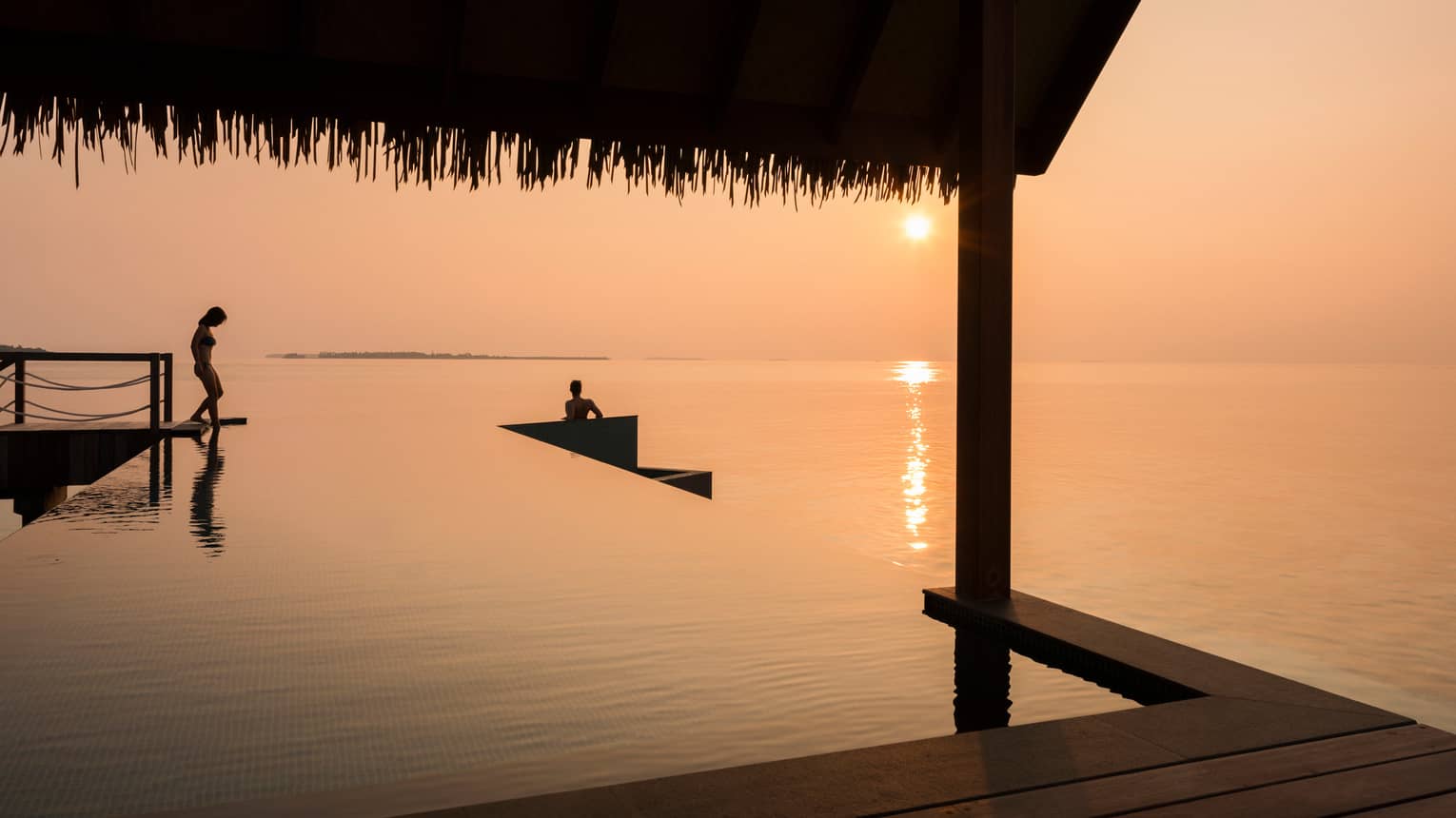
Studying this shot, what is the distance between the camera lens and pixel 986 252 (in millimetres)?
3139

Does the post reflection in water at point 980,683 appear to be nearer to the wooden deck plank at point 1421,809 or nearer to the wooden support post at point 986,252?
the wooden support post at point 986,252

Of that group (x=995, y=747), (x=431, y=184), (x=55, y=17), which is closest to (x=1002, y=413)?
(x=995, y=747)

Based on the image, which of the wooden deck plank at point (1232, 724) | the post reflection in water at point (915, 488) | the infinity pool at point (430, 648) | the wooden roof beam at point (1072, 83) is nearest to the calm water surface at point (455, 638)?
the infinity pool at point (430, 648)

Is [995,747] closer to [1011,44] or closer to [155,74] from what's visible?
[1011,44]

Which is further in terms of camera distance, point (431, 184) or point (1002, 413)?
point (431, 184)

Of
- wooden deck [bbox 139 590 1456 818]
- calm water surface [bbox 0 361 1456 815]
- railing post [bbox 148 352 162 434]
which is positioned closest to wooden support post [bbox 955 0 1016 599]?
calm water surface [bbox 0 361 1456 815]

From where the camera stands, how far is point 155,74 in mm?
3205

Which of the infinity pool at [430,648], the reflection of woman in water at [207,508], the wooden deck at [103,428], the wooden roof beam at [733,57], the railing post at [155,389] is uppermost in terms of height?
the wooden roof beam at [733,57]

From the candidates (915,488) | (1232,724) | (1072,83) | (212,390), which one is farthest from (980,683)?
(915,488)

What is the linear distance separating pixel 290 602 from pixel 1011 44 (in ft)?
10.3

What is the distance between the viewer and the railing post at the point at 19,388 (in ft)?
33.9

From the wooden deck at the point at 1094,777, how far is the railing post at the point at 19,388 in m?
10.5

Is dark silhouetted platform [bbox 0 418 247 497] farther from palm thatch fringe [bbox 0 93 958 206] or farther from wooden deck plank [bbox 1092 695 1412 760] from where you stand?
wooden deck plank [bbox 1092 695 1412 760]

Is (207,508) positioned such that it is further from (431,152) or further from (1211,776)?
(1211,776)
